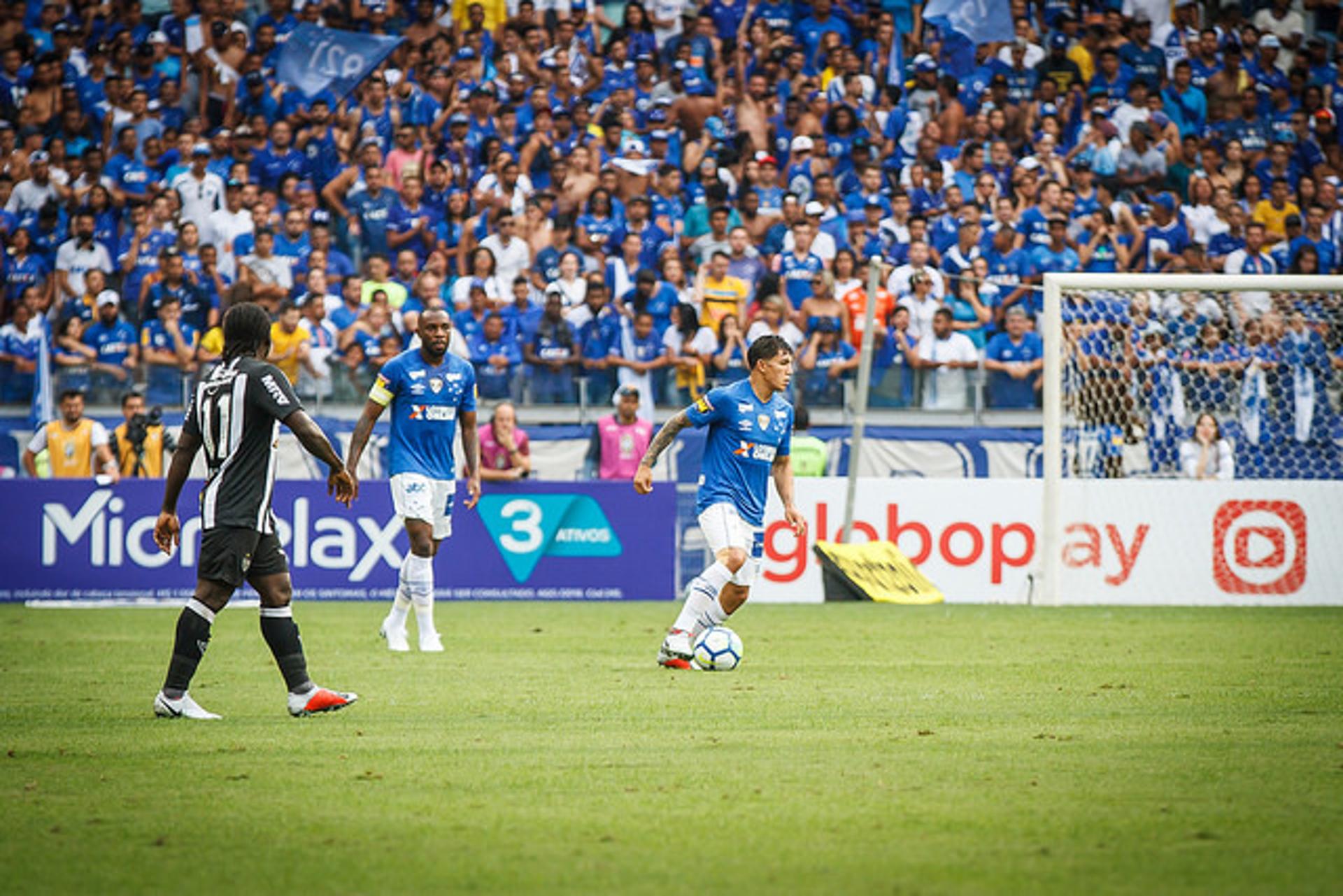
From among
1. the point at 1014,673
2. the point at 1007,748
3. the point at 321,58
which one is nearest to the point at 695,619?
the point at 1014,673

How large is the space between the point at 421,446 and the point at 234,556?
4818 mm

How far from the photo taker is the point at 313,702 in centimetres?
934

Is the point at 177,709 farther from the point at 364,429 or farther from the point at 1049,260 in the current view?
the point at 1049,260

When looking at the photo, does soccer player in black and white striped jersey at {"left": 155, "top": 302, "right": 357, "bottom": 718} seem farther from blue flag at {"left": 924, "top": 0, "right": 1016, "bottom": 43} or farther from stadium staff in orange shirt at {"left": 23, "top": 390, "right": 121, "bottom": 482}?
blue flag at {"left": 924, "top": 0, "right": 1016, "bottom": 43}

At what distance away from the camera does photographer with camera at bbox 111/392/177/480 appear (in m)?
19.2

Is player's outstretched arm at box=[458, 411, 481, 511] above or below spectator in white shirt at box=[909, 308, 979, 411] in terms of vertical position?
below

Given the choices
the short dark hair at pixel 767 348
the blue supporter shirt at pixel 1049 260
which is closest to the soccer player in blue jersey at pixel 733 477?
the short dark hair at pixel 767 348

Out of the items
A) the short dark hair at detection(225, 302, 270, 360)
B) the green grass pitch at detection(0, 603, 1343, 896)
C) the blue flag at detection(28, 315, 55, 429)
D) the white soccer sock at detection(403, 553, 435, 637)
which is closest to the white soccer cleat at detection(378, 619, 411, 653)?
the white soccer sock at detection(403, 553, 435, 637)

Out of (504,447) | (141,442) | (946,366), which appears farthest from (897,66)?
(141,442)

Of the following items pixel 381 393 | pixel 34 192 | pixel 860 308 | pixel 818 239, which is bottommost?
pixel 381 393

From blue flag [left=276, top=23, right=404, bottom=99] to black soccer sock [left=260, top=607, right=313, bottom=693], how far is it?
17094 mm

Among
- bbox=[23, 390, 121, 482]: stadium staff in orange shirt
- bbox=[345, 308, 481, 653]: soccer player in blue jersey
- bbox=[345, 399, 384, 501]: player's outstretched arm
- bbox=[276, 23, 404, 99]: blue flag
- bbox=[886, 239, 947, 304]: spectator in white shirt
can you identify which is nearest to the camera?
bbox=[345, 399, 384, 501]: player's outstretched arm

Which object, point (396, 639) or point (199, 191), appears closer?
point (396, 639)

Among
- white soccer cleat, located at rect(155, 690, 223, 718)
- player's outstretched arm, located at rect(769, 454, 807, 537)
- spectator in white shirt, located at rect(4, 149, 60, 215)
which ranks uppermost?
spectator in white shirt, located at rect(4, 149, 60, 215)
